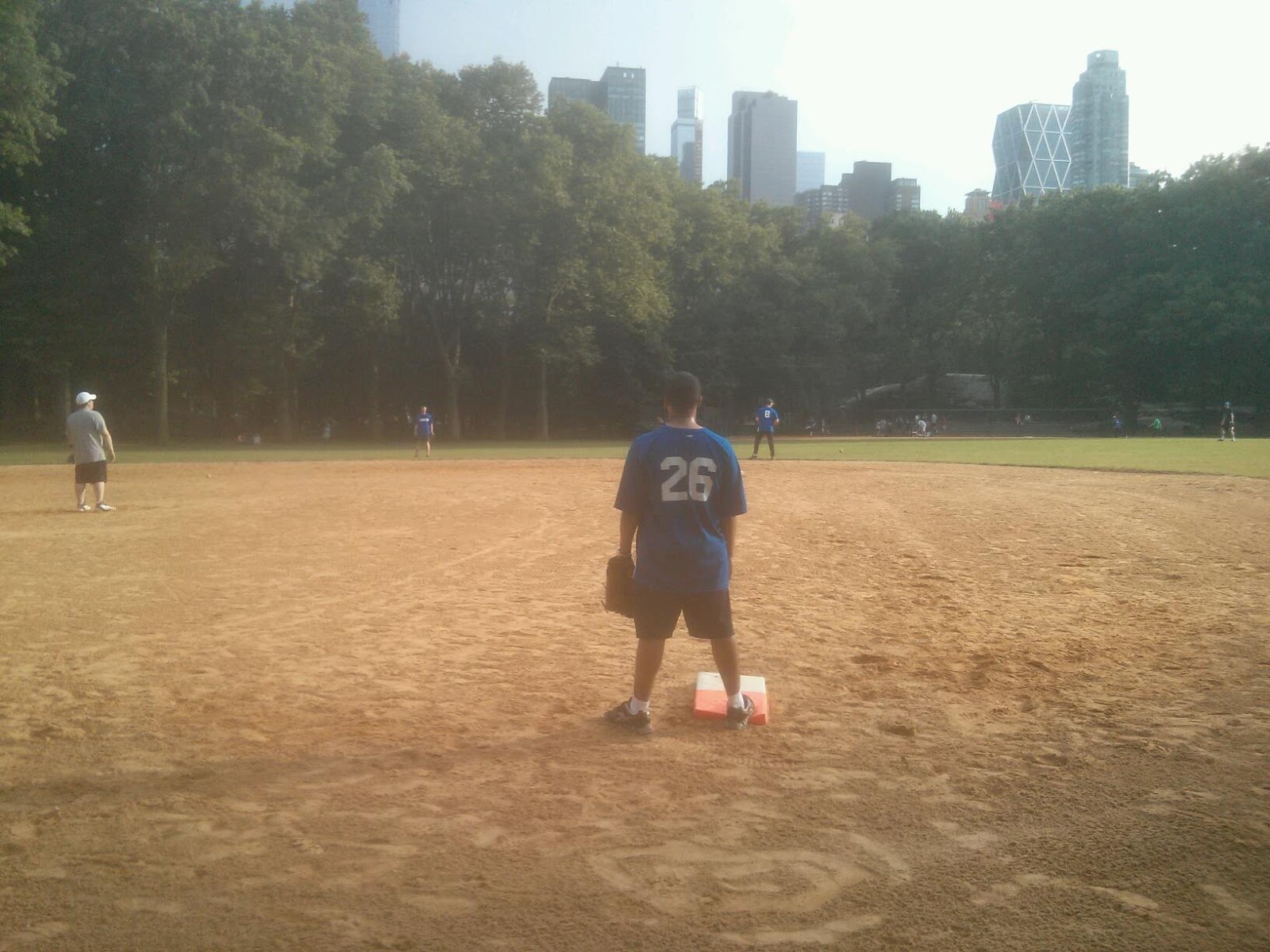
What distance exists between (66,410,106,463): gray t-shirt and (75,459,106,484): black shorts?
0.06 metres

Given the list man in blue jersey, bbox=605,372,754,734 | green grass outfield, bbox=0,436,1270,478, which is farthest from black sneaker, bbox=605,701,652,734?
green grass outfield, bbox=0,436,1270,478

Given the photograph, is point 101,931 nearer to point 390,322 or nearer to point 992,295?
point 390,322

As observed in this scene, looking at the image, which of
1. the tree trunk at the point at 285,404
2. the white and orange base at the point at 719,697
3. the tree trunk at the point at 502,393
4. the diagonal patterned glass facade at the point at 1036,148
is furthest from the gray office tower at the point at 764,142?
the white and orange base at the point at 719,697

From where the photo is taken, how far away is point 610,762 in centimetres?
514

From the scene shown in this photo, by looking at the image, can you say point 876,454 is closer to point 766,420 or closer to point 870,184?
point 766,420

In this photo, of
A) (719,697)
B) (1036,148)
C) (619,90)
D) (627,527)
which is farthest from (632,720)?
(1036,148)

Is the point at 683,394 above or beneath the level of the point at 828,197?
beneath

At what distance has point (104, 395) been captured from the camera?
2074 inches

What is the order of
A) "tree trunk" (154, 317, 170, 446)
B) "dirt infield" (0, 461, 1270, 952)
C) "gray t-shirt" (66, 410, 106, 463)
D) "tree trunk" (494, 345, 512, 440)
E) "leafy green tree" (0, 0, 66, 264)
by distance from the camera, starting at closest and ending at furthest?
"dirt infield" (0, 461, 1270, 952), "gray t-shirt" (66, 410, 106, 463), "leafy green tree" (0, 0, 66, 264), "tree trunk" (154, 317, 170, 446), "tree trunk" (494, 345, 512, 440)

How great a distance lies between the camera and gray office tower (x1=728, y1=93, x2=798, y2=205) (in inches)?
7515

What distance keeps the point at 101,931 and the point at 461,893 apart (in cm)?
118

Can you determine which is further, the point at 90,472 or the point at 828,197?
the point at 828,197

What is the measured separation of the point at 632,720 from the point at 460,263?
163 feet

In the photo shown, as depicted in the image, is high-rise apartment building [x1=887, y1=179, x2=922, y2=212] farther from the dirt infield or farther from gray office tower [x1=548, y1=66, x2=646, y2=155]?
the dirt infield
